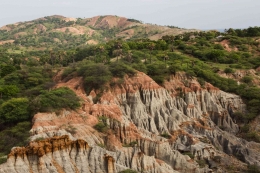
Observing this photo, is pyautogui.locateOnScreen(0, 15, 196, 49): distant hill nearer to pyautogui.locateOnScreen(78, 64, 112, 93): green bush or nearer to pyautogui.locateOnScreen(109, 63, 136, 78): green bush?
pyautogui.locateOnScreen(78, 64, 112, 93): green bush

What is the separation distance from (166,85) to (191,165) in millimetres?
15223

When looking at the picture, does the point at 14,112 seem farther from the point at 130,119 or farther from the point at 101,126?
the point at 130,119

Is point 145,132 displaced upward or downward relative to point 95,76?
downward

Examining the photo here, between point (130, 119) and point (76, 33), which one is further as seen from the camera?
point (76, 33)

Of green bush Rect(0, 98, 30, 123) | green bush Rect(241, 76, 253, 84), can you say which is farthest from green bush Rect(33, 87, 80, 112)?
green bush Rect(241, 76, 253, 84)

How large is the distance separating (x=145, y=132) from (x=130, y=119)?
3167mm

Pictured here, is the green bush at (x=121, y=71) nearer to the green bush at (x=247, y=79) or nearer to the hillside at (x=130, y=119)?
the hillside at (x=130, y=119)

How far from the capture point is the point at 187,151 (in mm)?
33344

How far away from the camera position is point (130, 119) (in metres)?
36.1

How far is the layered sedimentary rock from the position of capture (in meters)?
24.5

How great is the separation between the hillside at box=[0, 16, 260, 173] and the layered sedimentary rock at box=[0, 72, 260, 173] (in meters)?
0.09

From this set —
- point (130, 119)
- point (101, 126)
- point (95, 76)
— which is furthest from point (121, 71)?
point (101, 126)

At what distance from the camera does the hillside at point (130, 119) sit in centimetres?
2483

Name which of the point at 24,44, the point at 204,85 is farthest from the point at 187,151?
the point at 24,44
